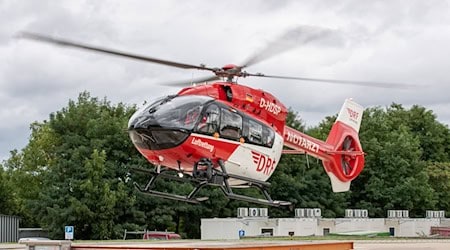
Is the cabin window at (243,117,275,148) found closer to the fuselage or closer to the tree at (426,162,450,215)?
the fuselage

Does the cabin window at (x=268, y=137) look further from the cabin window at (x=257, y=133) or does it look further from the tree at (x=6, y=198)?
the tree at (x=6, y=198)

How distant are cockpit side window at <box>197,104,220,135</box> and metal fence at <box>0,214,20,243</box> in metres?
31.8

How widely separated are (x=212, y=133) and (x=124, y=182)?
36684 millimetres

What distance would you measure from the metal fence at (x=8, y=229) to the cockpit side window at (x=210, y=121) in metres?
31.8

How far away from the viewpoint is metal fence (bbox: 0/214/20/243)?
2041 inches

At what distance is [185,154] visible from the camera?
2311 cm

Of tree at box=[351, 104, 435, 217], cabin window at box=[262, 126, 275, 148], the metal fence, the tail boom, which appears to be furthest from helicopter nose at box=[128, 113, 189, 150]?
tree at box=[351, 104, 435, 217]

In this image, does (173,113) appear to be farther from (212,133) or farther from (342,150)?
(342,150)

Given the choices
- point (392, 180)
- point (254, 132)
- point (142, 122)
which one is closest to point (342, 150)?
point (254, 132)

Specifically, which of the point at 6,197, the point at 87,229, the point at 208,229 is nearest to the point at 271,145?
the point at 208,229

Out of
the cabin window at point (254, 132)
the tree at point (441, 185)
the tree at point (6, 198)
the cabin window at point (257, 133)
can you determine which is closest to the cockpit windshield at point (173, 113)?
the cabin window at point (257, 133)

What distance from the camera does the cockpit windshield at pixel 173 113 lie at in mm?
Result: 22453

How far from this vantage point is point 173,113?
74.1 feet

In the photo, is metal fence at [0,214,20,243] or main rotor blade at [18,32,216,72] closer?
main rotor blade at [18,32,216,72]
